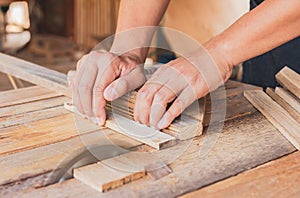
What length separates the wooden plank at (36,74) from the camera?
115cm

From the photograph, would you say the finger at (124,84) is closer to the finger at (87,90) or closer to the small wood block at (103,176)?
the finger at (87,90)

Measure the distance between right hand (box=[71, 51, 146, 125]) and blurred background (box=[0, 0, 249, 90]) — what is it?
14.2 inches

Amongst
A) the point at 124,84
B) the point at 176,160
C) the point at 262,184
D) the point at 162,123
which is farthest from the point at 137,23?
the point at 262,184

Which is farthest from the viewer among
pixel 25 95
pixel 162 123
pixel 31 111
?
pixel 25 95

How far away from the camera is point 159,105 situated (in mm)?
859

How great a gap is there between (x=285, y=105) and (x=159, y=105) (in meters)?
0.30

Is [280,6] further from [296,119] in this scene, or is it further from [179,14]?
[179,14]

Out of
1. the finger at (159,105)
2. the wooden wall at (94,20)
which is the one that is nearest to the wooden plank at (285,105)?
the finger at (159,105)

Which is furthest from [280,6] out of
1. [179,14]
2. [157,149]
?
[179,14]

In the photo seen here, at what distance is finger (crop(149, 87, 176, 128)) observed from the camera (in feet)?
2.82

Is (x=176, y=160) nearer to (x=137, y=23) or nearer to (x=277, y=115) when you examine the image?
(x=277, y=115)

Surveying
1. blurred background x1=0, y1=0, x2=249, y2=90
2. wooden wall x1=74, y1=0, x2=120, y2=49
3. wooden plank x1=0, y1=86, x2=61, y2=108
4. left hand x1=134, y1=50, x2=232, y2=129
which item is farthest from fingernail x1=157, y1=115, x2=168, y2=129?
wooden wall x1=74, y1=0, x2=120, y2=49

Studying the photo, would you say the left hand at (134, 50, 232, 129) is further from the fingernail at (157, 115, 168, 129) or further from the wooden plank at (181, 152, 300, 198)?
the wooden plank at (181, 152, 300, 198)

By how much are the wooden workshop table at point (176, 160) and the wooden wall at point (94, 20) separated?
11.8 feet
